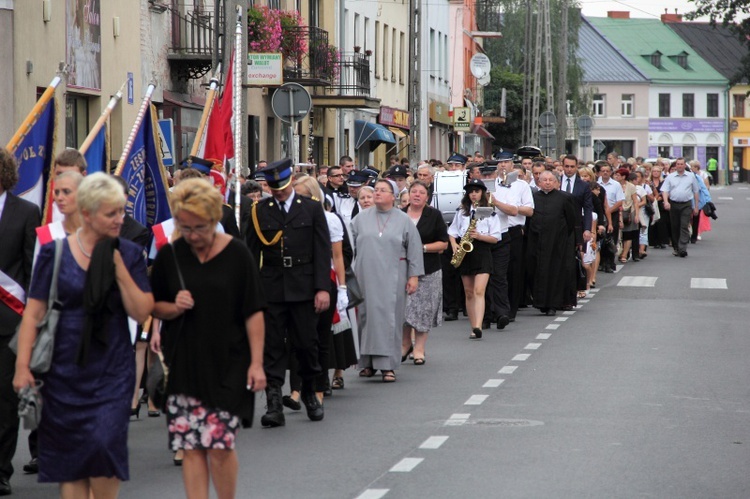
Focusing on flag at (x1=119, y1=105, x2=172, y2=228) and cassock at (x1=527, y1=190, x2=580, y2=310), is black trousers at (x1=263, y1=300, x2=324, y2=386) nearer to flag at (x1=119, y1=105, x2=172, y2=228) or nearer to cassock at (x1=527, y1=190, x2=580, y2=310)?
flag at (x1=119, y1=105, x2=172, y2=228)

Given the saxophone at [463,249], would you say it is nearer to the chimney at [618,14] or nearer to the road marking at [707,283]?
the road marking at [707,283]

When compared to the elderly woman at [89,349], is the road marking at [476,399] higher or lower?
lower

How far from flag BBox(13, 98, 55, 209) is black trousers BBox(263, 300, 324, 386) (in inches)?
79.1

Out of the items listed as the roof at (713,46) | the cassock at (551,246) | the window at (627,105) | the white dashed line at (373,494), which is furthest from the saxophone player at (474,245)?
the roof at (713,46)

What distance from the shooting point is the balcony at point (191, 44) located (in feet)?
88.9

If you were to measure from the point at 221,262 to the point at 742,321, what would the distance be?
44.3ft

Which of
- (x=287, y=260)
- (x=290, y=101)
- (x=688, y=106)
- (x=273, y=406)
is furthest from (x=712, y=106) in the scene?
(x=273, y=406)

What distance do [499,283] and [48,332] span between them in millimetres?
11994

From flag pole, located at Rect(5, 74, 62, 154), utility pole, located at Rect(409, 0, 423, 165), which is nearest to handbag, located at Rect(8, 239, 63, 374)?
flag pole, located at Rect(5, 74, 62, 154)

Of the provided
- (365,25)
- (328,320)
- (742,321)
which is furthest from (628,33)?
(328,320)

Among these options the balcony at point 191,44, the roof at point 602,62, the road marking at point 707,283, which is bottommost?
the road marking at point 707,283

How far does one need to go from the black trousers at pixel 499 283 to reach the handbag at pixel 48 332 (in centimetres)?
1172

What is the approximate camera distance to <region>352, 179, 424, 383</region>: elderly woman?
13.4m

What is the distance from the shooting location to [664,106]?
12069 cm
